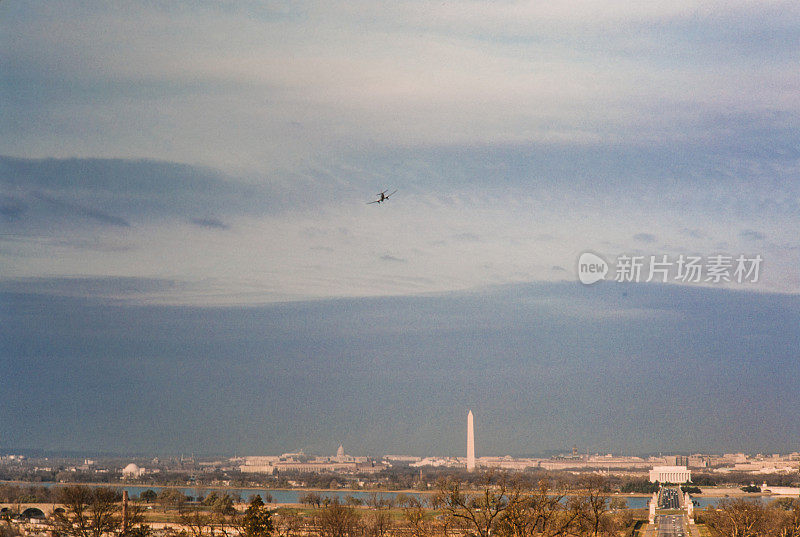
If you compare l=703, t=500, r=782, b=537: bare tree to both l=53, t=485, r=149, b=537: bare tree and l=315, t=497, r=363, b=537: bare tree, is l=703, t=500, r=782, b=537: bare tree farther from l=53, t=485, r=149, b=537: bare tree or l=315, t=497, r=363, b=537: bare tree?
l=53, t=485, r=149, b=537: bare tree

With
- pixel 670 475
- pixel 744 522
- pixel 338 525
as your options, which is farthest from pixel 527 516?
pixel 670 475

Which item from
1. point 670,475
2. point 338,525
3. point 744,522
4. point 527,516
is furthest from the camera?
point 670,475

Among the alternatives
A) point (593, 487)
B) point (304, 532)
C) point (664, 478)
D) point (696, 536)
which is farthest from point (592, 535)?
point (664, 478)

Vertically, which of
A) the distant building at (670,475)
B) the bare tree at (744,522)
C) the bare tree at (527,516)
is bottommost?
the distant building at (670,475)

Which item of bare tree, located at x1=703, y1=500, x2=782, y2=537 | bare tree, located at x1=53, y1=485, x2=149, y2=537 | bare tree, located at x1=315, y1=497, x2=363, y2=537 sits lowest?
bare tree, located at x1=703, y1=500, x2=782, y2=537

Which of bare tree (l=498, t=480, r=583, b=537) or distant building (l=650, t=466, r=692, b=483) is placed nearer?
bare tree (l=498, t=480, r=583, b=537)

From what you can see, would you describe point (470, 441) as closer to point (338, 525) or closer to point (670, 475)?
point (670, 475)

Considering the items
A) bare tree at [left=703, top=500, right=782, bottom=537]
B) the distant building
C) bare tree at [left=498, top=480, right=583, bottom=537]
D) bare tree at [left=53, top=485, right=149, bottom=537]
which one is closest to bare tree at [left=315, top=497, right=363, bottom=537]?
bare tree at [left=53, top=485, right=149, bottom=537]

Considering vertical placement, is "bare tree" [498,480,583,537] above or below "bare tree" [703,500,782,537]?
above

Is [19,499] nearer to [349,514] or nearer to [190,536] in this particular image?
[349,514]

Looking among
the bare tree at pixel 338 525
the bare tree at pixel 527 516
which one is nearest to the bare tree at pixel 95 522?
the bare tree at pixel 338 525

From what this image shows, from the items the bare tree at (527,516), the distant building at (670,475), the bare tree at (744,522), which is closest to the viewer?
the bare tree at (527,516)

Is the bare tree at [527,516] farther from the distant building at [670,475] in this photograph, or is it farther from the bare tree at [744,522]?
the distant building at [670,475]
